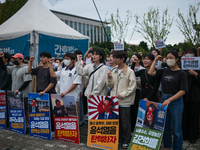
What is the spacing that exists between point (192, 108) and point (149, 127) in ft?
4.94

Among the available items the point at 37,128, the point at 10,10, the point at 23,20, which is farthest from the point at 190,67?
the point at 10,10

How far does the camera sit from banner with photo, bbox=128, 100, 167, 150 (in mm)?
3363

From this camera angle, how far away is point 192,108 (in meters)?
4.37

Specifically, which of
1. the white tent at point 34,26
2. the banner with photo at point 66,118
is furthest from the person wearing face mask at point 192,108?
the white tent at point 34,26

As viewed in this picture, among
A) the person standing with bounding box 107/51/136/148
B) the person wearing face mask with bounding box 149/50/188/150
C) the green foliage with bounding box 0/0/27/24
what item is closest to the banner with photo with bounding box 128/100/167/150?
the person wearing face mask with bounding box 149/50/188/150

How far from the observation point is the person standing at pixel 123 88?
155 inches

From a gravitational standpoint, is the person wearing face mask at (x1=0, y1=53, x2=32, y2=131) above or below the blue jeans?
above

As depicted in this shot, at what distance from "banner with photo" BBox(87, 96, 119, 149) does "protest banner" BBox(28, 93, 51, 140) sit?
1.17m

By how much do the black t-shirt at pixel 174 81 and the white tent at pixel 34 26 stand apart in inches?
274

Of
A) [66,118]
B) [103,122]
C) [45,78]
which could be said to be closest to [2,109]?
[45,78]

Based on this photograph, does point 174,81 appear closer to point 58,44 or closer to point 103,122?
point 103,122

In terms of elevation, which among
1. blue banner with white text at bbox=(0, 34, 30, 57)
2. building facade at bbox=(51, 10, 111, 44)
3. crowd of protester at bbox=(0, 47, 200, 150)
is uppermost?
building facade at bbox=(51, 10, 111, 44)

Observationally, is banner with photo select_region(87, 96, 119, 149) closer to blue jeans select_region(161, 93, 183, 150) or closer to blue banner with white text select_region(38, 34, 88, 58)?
blue jeans select_region(161, 93, 183, 150)

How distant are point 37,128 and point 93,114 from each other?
164 centimetres
